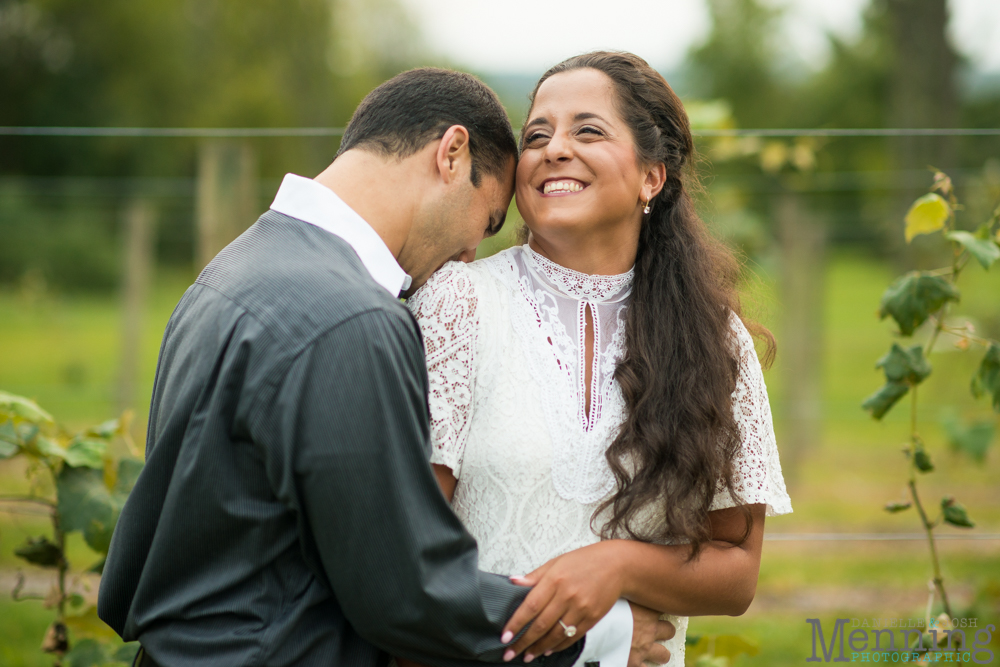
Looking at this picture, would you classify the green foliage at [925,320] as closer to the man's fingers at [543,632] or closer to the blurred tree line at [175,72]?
the man's fingers at [543,632]

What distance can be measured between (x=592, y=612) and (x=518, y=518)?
0.26 m

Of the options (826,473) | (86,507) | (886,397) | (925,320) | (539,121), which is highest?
(539,121)

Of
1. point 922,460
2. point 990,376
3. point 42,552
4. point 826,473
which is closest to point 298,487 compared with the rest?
point 42,552

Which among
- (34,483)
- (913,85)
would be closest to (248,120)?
(913,85)

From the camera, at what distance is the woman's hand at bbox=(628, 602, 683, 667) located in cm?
188

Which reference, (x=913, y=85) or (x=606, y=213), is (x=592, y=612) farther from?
(x=913, y=85)

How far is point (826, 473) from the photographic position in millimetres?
6898

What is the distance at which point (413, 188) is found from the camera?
183 centimetres

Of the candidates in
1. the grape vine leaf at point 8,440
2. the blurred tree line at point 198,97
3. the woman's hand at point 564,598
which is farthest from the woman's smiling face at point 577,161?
the blurred tree line at point 198,97

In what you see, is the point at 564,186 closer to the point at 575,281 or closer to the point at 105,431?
the point at 575,281

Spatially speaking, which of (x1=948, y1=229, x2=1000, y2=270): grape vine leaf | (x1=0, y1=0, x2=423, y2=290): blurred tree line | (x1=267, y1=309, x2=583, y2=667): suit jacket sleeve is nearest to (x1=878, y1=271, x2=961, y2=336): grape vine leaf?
(x1=948, y1=229, x2=1000, y2=270): grape vine leaf

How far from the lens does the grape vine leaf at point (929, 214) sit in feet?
8.38

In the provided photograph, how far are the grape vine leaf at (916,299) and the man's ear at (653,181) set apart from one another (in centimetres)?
89

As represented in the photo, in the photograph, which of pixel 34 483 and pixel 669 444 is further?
pixel 34 483
